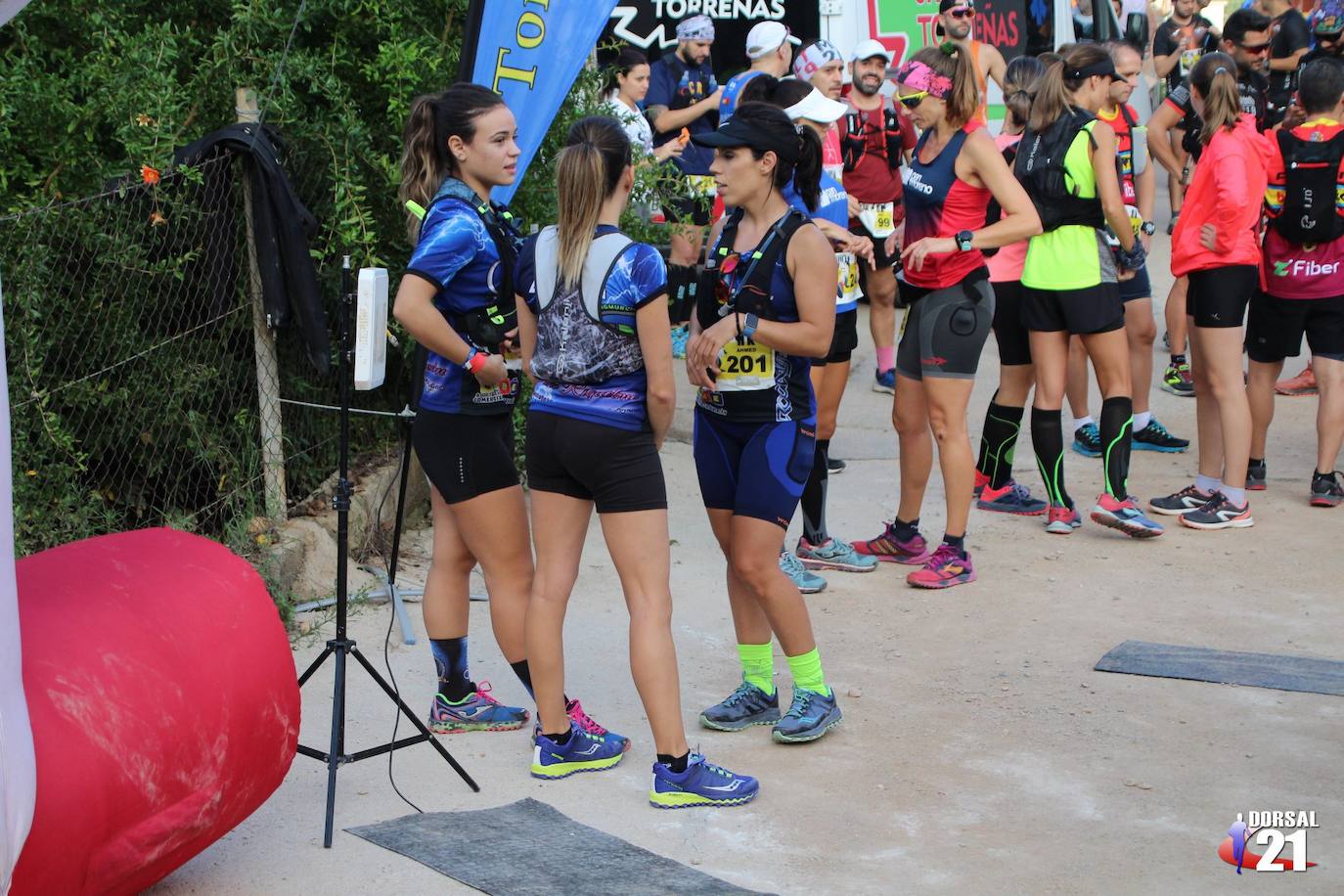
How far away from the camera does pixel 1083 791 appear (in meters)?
4.32

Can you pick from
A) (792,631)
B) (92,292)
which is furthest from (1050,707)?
(92,292)

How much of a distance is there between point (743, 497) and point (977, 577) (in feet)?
7.35

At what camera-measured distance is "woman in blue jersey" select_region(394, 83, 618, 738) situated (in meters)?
4.33

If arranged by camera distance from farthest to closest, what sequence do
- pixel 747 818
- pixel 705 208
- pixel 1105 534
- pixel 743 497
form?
1. pixel 705 208
2. pixel 1105 534
3. pixel 743 497
4. pixel 747 818

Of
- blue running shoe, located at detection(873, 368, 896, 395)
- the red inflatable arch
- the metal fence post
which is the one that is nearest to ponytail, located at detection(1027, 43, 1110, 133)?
blue running shoe, located at detection(873, 368, 896, 395)

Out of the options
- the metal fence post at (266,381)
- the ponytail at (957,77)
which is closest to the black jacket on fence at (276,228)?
the metal fence post at (266,381)

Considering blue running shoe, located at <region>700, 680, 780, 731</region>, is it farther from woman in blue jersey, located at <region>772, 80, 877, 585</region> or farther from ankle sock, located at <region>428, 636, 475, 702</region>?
woman in blue jersey, located at <region>772, 80, 877, 585</region>

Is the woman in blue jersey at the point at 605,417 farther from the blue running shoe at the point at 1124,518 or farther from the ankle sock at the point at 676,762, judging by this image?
the blue running shoe at the point at 1124,518

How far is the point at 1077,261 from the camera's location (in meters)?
6.85

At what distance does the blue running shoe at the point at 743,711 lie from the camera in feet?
15.8

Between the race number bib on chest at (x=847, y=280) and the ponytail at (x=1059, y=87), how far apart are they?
1.05 m

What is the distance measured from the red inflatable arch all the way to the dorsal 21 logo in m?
2.46

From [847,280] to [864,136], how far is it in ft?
9.95

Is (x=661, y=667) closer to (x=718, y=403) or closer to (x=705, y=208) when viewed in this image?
(x=718, y=403)
